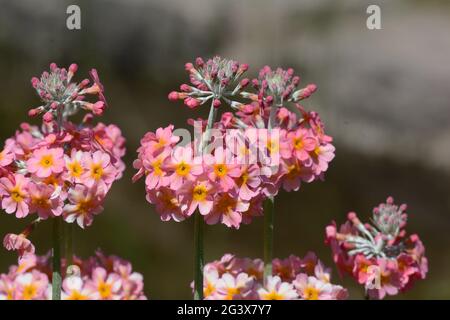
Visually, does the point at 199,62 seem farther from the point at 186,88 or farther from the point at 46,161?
the point at 46,161

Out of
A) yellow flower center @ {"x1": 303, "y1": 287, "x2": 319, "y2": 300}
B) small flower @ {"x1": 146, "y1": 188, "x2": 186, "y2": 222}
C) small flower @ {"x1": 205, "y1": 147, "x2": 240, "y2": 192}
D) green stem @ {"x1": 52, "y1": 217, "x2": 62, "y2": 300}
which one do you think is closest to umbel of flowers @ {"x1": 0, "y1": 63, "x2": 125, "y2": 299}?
green stem @ {"x1": 52, "y1": 217, "x2": 62, "y2": 300}

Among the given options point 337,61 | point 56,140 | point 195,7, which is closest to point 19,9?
point 195,7

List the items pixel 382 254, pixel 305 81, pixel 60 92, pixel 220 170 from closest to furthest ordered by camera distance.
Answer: pixel 220 170, pixel 60 92, pixel 382 254, pixel 305 81

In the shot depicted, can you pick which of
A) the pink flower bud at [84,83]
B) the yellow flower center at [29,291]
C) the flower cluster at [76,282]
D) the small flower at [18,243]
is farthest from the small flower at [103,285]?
the pink flower bud at [84,83]

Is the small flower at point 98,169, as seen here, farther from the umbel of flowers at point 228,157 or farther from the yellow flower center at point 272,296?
the yellow flower center at point 272,296

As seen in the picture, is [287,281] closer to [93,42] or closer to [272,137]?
[272,137]

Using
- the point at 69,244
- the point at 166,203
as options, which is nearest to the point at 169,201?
the point at 166,203

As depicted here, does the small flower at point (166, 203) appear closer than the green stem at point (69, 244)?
Yes
